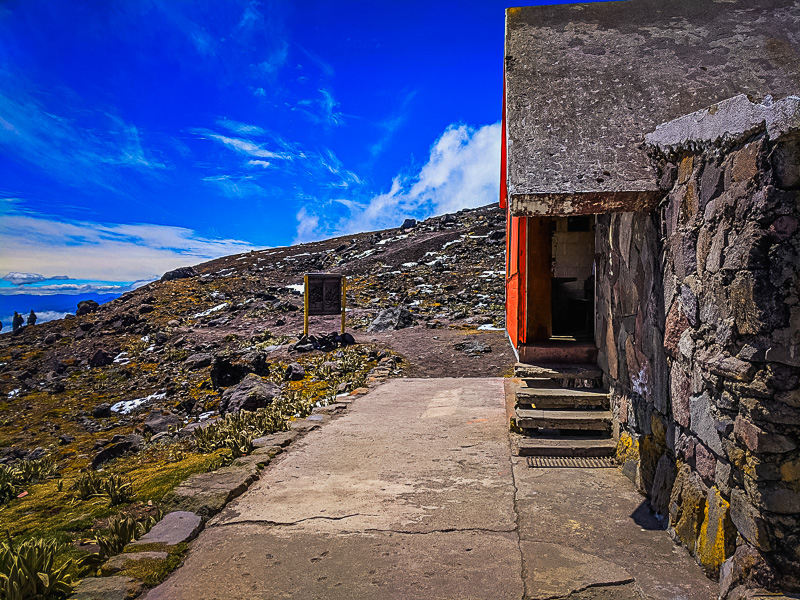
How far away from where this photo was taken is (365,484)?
16.5ft

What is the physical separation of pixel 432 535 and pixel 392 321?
14.9m

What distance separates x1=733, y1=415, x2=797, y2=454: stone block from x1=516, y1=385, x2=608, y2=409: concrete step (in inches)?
125

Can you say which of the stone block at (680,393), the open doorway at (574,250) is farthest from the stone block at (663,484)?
the open doorway at (574,250)

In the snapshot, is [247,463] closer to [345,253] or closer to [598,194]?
[598,194]

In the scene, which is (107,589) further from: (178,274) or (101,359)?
(178,274)

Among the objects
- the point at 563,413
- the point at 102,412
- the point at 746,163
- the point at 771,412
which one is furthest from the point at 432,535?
the point at 102,412

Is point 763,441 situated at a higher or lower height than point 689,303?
lower

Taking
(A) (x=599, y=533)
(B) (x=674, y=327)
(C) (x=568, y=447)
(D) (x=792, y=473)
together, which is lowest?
(A) (x=599, y=533)

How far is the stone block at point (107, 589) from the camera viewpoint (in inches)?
124

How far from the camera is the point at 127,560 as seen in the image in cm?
362

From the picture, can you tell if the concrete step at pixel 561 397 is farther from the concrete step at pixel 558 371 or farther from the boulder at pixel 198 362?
the boulder at pixel 198 362

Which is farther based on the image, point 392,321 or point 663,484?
point 392,321

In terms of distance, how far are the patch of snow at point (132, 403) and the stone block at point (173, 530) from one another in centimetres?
952

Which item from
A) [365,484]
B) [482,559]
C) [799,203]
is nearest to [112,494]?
[365,484]
